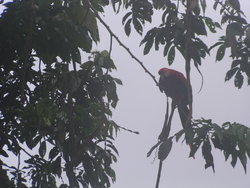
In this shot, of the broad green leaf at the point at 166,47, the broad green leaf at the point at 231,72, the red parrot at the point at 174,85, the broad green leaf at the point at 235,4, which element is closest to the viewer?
the broad green leaf at the point at 235,4

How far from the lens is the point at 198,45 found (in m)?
1.90

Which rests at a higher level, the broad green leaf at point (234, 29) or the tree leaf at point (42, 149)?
the broad green leaf at point (234, 29)

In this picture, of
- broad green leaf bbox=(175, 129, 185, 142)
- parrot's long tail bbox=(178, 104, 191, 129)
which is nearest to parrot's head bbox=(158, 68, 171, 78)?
parrot's long tail bbox=(178, 104, 191, 129)

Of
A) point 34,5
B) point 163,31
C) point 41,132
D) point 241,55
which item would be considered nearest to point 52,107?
point 41,132

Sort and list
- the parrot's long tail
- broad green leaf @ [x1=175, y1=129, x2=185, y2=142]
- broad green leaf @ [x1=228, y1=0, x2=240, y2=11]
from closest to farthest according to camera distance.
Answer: broad green leaf @ [x1=175, y1=129, x2=185, y2=142]
broad green leaf @ [x1=228, y1=0, x2=240, y2=11]
the parrot's long tail

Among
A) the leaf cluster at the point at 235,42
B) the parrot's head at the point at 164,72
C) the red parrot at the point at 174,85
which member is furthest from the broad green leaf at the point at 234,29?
the parrot's head at the point at 164,72

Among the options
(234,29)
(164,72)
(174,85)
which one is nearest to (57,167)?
(234,29)

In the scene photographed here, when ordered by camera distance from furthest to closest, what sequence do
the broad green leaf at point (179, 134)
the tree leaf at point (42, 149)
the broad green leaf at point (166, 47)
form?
the tree leaf at point (42, 149), the broad green leaf at point (166, 47), the broad green leaf at point (179, 134)

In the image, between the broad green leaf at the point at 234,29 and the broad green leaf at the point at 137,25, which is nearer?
the broad green leaf at the point at 234,29

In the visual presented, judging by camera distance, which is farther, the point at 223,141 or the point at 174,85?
the point at 174,85

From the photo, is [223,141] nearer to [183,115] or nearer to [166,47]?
[166,47]

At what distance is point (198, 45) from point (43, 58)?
690 mm

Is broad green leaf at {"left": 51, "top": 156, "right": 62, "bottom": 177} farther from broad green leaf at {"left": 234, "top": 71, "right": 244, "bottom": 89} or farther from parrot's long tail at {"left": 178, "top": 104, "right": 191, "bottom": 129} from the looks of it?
broad green leaf at {"left": 234, "top": 71, "right": 244, "bottom": 89}

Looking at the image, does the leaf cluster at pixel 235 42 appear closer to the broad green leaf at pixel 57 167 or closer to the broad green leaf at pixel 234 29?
the broad green leaf at pixel 234 29
